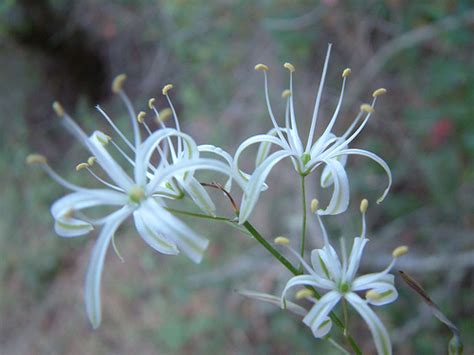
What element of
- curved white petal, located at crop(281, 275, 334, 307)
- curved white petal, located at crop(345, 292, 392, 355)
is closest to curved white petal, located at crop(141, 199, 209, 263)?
curved white petal, located at crop(281, 275, 334, 307)

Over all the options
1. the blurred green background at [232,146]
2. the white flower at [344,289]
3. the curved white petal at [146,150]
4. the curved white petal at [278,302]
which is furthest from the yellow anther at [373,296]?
the blurred green background at [232,146]

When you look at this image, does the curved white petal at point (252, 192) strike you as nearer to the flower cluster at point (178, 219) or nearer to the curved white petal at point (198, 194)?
the flower cluster at point (178, 219)

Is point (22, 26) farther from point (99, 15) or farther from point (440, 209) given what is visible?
point (440, 209)

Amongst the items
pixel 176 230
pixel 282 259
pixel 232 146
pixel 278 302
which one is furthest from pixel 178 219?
pixel 232 146

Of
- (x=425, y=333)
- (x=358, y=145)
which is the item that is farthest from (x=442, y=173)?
(x=425, y=333)

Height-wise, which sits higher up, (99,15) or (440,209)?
(99,15)

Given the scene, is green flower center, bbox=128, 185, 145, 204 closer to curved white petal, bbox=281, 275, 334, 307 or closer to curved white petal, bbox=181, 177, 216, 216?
curved white petal, bbox=181, 177, 216, 216
